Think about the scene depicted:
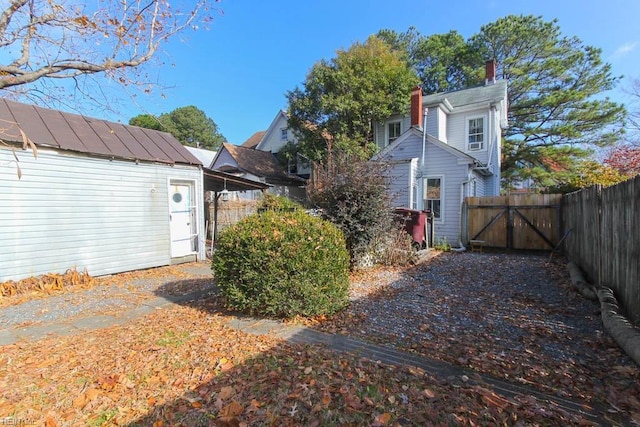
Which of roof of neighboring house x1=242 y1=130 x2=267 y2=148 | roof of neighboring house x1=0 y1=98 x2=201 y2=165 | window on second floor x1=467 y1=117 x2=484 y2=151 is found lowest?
roof of neighboring house x1=0 y1=98 x2=201 y2=165

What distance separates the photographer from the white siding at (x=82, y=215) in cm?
608

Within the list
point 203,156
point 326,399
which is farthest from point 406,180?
point 203,156

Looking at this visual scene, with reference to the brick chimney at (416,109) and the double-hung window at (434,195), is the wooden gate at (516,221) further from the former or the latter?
the brick chimney at (416,109)

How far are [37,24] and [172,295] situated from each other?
435 cm

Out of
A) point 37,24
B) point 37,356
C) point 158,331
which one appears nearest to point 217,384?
point 158,331

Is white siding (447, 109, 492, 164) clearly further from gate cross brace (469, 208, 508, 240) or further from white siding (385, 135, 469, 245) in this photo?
gate cross brace (469, 208, 508, 240)

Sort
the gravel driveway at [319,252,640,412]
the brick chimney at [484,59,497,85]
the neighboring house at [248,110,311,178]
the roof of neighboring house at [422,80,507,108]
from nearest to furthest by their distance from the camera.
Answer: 1. the gravel driveway at [319,252,640,412]
2. the roof of neighboring house at [422,80,507,108]
3. the brick chimney at [484,59,497,85]
4. the neighboring house at [248,110,311,178]

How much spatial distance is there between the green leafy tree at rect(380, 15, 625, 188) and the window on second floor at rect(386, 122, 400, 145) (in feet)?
25.7

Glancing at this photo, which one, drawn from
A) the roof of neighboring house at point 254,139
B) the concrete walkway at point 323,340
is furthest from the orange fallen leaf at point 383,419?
the roof of neighboring house at point 254,139

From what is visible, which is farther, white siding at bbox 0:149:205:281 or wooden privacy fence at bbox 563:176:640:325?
white siding at bbox 0:149:205:281

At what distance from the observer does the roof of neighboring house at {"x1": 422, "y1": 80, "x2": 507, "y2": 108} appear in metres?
14.9

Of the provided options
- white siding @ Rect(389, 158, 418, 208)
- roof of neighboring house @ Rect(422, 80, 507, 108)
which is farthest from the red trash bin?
roof of neighboring house @ Rect(422, 80, 507, 108)

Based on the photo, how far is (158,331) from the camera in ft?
12.9

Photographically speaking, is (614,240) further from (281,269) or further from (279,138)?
(279,138)
